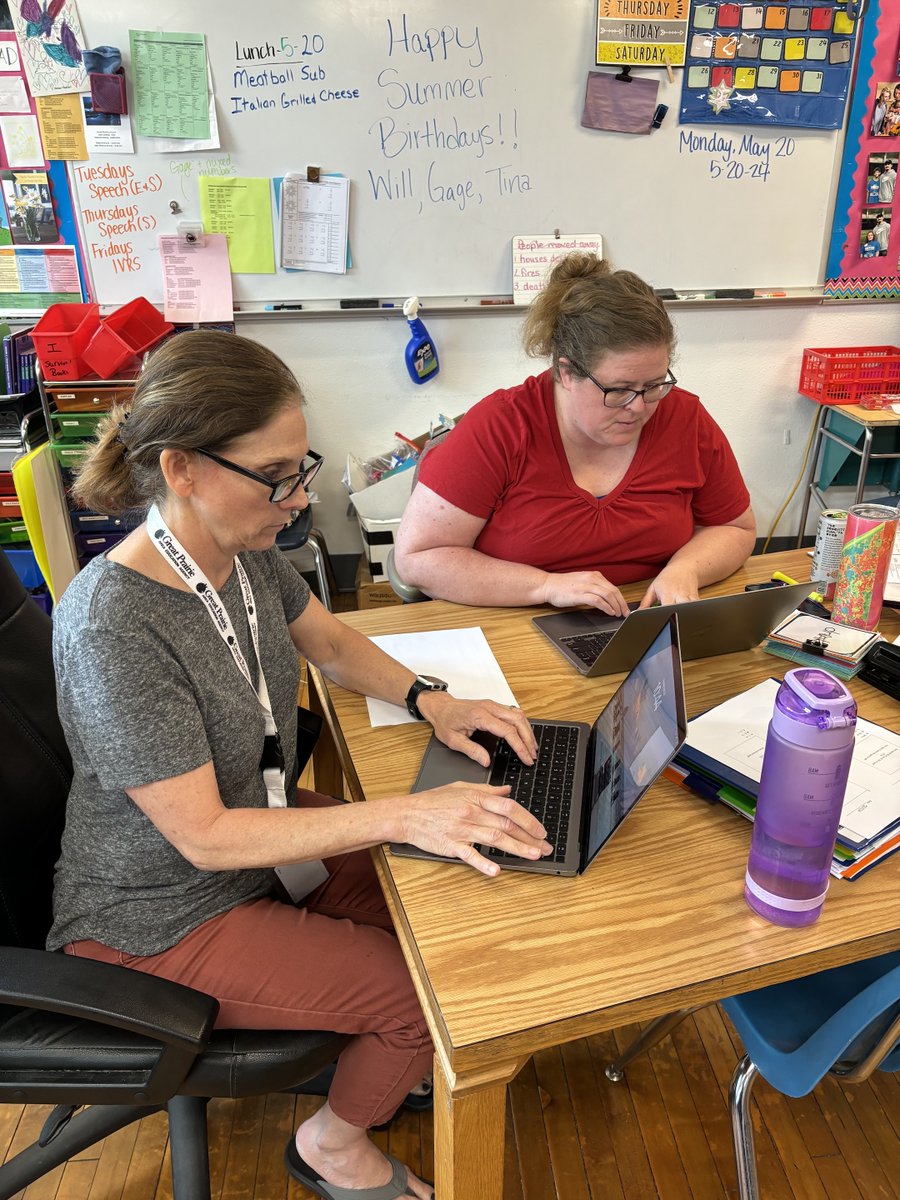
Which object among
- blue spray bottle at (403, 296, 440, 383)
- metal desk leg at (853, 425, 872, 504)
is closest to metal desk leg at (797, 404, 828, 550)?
metal desk leg at (853, 425, 872, 504)

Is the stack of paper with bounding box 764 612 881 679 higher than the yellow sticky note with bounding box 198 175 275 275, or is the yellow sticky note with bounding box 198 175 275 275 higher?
the yellow sticky note with bounding box 198 175 275 275

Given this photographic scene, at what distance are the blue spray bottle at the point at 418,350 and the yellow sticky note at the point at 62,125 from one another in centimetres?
115

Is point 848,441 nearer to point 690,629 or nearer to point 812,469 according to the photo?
point 812,469

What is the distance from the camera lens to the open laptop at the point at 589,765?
0.85 meters

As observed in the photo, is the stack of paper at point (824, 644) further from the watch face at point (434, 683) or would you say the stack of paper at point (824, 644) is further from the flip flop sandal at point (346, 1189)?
the flip flop sandal at point (346, 1189)

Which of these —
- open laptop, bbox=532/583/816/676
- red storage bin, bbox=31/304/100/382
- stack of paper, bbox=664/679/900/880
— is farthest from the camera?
red storage bin, bbox=31/304/100/382

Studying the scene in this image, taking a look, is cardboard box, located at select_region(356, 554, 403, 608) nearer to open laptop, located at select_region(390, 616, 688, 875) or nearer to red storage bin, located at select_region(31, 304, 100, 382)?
red storage bin, located at select_region(31, 304, 100, 382)

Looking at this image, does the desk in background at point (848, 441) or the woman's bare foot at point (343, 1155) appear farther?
the desk in background at point (848, 441)

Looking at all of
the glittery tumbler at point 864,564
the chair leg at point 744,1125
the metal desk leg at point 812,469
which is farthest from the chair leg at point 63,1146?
the metal desk leg at point 812,469

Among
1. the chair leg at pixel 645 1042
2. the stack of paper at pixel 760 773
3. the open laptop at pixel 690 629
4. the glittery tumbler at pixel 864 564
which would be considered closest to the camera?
the stack of paper at pixel 760 773

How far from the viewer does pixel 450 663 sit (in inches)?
54.1

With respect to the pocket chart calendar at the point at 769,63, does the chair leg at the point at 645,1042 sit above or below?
below

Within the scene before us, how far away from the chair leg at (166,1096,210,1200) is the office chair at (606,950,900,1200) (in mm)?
751

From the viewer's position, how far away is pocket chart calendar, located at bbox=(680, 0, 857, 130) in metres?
2.79
